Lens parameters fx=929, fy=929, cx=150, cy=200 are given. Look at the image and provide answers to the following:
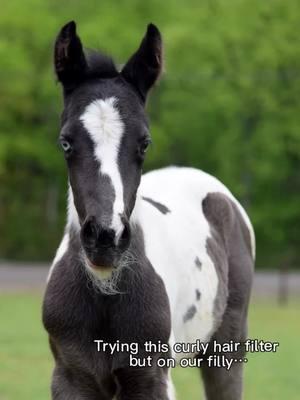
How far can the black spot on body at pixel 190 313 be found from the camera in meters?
5.60

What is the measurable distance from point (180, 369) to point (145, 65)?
759cm

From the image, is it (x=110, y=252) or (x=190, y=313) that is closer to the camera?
(x=110, y=252)

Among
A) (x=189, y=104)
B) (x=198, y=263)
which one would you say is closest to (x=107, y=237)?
(x=198, y=263)

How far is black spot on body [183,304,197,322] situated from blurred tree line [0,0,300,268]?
18882 millimetres

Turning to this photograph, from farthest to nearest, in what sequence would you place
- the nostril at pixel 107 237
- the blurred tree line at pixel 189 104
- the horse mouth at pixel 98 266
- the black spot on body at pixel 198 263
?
the blurred tree line at pixel 189 104 < the black spot on body at pixel 198 263 < the horse mouth at pixel 98 266 < the nostril at pixel 107 237

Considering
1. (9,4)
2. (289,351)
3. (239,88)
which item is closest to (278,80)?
(239,88)

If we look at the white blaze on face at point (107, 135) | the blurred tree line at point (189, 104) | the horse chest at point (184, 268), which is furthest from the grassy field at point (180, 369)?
the blurred tree line at point (189, 104)

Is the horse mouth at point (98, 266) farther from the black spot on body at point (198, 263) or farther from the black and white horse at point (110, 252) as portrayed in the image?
the black spot on body at point (198, 263)

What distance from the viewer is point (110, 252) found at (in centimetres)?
427

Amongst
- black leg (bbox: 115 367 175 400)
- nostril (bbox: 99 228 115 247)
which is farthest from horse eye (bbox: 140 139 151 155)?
black leg (bbox: 115 367 175 400)

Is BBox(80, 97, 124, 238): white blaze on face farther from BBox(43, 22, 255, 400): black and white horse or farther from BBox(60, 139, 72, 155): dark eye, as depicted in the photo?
BBox(60, 139, 72, 155): dark eye

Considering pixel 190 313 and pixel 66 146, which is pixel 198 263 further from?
pixel 66 146

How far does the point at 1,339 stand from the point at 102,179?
1068cm

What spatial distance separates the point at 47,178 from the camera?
32344mm
